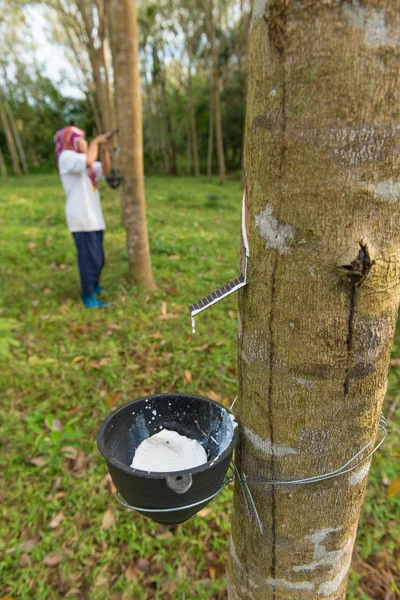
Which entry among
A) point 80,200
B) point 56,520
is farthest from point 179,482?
point 80,200

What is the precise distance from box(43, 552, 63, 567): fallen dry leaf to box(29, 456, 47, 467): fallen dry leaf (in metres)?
0.62

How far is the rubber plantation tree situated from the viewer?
2.15 ft

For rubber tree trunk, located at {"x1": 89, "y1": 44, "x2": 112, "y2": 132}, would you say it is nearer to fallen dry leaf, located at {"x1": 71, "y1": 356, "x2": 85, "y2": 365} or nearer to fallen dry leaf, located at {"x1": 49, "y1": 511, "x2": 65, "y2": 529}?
fallen dry leaf, located at {"x1": 71, "y1": 356, "x2": 85, "y2": 365}

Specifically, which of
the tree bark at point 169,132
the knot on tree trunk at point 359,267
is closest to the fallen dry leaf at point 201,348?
the knot on tree trunk at point 359,267

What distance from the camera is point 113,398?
9.97 ft

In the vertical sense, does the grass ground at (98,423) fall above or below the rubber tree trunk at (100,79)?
below

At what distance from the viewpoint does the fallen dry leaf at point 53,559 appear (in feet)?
6.62

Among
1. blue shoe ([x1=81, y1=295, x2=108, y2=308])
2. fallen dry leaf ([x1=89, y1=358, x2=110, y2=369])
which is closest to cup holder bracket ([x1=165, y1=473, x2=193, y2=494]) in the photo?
fallen dry leaf ([x1=89, y1=358, x2=110, y2=369])

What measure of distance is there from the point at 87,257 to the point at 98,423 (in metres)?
2.17

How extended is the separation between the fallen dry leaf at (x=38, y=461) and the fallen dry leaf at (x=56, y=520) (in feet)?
1.34

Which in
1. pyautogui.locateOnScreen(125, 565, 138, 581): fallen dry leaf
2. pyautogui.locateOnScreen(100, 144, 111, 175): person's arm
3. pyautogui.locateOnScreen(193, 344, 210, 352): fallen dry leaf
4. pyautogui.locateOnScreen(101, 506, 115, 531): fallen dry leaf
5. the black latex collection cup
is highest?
pyautogui.locateOnScreen(100, 144, 111, 175): person's arm

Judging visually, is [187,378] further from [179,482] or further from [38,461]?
[179,482]

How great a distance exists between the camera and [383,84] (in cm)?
65

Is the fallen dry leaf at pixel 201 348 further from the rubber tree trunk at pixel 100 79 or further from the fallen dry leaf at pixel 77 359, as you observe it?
the rubber tree trunk at pixel 100 79
